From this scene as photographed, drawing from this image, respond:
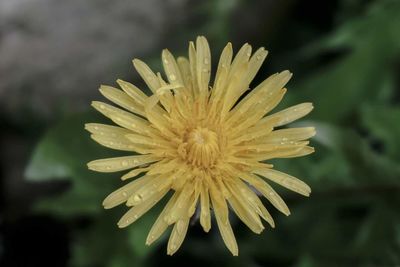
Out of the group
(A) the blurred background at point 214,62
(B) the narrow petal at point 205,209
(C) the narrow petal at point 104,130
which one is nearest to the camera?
(B) the narrow petal at point 205,209

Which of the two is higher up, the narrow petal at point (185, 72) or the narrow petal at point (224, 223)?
the narrow petal at point (185, 72)

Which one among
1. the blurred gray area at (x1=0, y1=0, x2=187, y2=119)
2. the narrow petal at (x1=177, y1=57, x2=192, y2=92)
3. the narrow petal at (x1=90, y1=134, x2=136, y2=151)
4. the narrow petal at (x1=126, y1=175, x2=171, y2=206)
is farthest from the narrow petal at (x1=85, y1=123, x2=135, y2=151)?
the blurred gray area at (x1=0, y1=0, x2=187, y2=119)

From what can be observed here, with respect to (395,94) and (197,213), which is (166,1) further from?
(197,213)

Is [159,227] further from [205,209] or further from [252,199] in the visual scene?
[252,199]

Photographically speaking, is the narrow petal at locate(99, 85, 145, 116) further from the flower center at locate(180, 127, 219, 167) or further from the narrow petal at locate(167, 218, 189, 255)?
the narrow petal at locate(167, 218, 189, 255)

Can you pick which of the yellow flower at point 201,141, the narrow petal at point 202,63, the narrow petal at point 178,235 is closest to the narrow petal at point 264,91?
the yellow flower at point 201,141

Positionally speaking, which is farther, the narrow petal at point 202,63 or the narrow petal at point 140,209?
the narrow petal at point 202,63

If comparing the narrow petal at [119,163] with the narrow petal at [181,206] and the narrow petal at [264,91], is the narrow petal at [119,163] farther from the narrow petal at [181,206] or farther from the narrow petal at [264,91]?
the narrow petal at [264,91]

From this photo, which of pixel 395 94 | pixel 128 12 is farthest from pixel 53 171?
pixel 395 94
